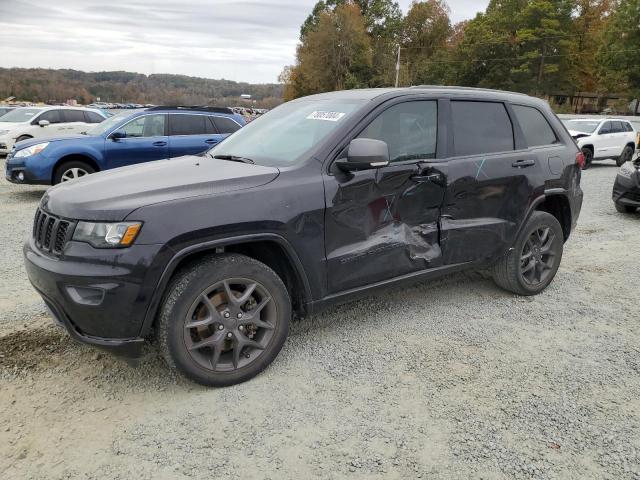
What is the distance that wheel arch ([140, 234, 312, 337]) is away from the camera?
264 cm

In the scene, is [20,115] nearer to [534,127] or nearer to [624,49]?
[534,127]

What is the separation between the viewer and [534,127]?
443 cm

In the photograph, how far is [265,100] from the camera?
90.2 metres

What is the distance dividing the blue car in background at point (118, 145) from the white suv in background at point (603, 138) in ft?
38.6

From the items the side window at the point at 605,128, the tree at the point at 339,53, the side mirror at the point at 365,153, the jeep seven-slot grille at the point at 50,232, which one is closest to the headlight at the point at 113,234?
the jeep seven-slot grille at the point at 50,232

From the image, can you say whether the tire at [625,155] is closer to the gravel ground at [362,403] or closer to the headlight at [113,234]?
the gravel ground at [362,403]

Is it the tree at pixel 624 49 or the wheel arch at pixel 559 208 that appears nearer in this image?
the wheel arch at pixel 559 208

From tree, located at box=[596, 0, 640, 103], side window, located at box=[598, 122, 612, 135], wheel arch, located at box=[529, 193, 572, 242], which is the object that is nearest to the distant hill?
tree, located at box=[596, 0, 640, 103]

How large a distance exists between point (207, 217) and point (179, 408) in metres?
1.08

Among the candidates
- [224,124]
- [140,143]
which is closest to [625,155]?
[224,124]

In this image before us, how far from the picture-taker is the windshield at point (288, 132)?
10.9 ft

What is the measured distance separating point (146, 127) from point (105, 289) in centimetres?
705

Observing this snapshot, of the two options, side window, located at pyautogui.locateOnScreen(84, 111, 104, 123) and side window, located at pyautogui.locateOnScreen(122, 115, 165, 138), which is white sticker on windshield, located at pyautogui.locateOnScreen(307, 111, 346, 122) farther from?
side window, located at pyautogui.locateOnScreen(84, 111, 104, 123)

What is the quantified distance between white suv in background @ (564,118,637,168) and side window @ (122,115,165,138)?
12.4 meters
